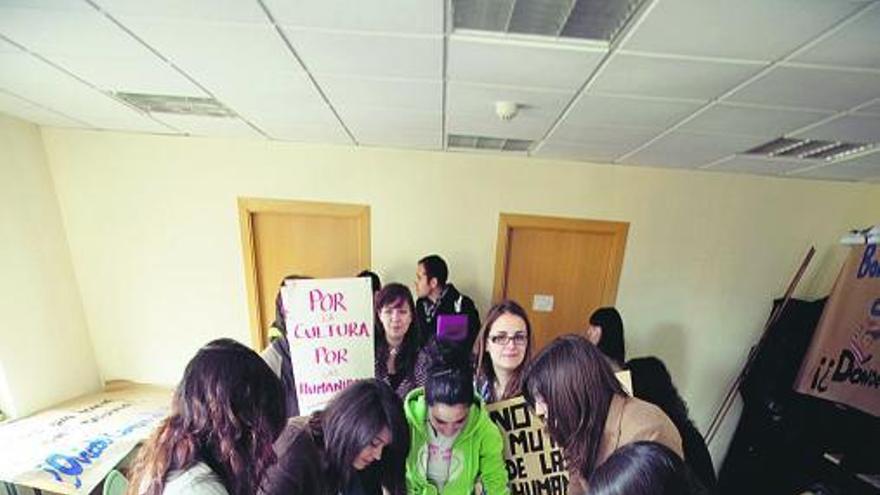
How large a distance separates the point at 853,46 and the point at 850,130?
97cm

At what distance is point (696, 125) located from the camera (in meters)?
1.84

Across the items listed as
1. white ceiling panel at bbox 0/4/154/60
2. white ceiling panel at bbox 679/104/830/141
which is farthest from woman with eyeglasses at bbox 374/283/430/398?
white ceiling panel at bbox 679/104/830/141

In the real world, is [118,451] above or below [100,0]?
below

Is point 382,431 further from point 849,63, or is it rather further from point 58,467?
point 58,467

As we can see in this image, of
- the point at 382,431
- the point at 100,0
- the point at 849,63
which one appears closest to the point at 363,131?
the point at 100,0

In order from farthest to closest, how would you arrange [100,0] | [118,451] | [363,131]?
[363,131] < [118,451] < [100,0]

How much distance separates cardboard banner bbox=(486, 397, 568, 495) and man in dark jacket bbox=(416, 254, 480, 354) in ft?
3.58

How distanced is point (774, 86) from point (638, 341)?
6.86 feet

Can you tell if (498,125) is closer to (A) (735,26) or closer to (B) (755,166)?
(A) (735,26)

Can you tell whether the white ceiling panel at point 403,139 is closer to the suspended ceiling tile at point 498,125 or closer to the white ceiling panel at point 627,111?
the suspended ceiling tile at point 498,125

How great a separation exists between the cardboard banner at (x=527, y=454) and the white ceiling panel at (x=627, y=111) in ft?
4.28

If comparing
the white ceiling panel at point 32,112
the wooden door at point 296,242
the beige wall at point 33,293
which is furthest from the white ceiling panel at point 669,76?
the beige wall at point 33,293

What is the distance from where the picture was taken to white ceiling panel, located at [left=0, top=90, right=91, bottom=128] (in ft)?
6.80

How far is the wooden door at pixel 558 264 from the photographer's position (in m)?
2.84
